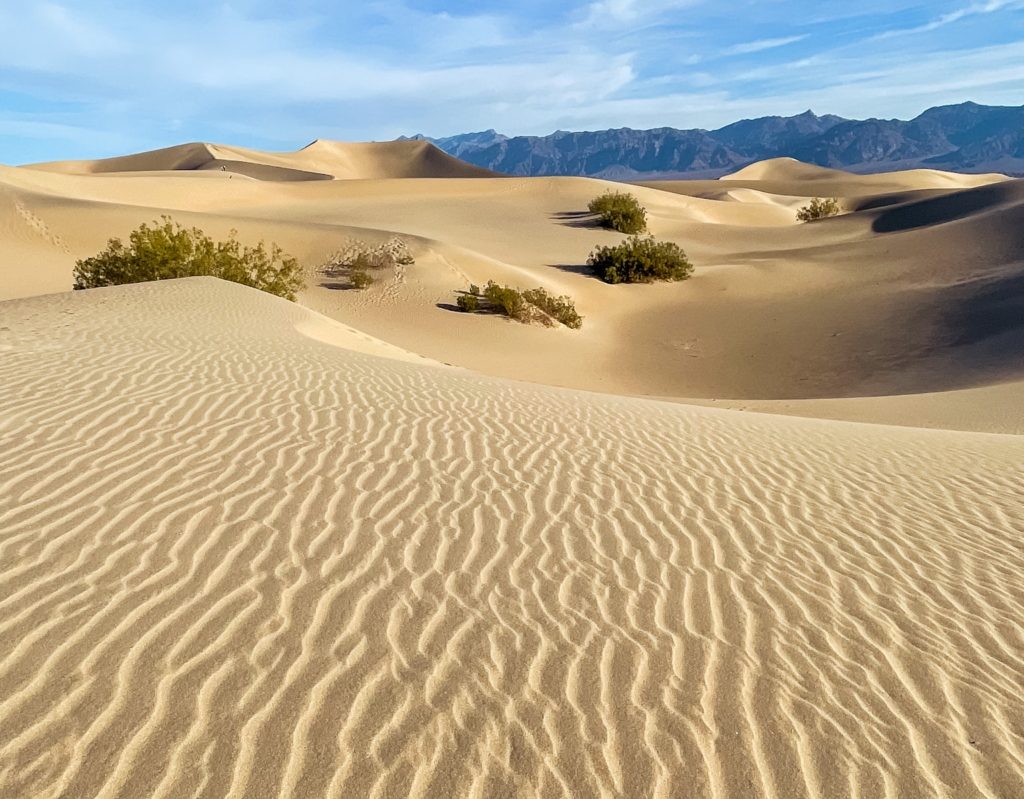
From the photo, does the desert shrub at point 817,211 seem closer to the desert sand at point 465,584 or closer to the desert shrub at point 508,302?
the desert shrub at point 508,302

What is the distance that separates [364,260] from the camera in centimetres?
2436

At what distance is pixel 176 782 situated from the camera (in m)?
2.68

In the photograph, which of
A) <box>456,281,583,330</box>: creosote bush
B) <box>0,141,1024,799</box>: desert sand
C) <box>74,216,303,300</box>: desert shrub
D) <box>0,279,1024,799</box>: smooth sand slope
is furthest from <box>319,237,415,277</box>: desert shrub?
<box>0,279,1024,799</box>: smooth sand slope

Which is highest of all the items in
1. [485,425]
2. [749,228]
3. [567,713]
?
[567,713]

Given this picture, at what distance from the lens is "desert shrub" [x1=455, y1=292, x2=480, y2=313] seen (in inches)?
845

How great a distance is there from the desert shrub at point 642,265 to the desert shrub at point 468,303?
6855 millimetres

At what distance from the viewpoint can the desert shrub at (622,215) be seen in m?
39.0

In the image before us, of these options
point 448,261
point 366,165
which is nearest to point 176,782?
point 448,261

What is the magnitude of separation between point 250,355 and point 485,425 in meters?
3.79

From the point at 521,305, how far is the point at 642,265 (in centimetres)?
727

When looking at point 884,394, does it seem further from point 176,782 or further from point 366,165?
point 366,165

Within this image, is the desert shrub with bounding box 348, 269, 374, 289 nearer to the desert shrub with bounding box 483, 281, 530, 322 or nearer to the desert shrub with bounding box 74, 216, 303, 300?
the desert shrub with bounding box 74, 216, 303, 300

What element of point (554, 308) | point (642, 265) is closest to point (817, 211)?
point (642, 265)

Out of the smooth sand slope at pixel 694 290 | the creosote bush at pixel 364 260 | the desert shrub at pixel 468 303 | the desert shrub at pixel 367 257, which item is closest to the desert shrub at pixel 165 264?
the smooth sand slope at pixel 694 290
